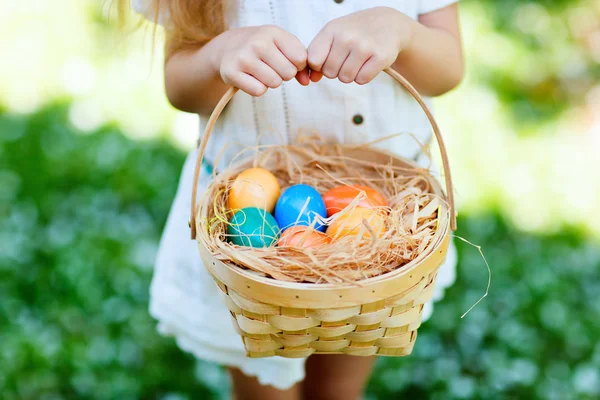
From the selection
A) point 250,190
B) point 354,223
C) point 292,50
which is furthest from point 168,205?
point 292,50

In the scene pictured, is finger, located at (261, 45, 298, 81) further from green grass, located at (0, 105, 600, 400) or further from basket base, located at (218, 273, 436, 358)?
green grass, located at (0, 105, 600, 400)

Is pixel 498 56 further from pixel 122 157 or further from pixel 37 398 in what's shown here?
pixel 37 398

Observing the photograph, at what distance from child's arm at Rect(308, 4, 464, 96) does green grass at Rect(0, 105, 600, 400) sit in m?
1.07

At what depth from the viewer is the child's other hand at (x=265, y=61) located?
36.7 inches

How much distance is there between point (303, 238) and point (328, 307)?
0.16 m

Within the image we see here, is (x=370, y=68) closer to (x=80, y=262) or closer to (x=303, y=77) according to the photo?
(x=303, y=77)

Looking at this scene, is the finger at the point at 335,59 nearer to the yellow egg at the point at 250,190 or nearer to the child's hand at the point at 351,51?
the child's hand at the point at 351,51

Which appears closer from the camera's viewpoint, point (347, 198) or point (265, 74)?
point (265, 74)

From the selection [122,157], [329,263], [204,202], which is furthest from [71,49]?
[329,263]

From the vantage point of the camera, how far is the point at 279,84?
0.95m

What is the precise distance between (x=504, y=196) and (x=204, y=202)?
1.61m

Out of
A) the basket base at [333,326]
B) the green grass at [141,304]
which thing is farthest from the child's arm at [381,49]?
the green grass at [141,304]

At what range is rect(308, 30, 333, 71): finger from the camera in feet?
3.05

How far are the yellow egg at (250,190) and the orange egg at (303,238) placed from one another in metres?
0.09
